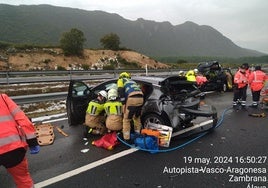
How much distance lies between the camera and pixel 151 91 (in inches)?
273

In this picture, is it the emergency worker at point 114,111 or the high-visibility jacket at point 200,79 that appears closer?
the emergency worker at point 114,111

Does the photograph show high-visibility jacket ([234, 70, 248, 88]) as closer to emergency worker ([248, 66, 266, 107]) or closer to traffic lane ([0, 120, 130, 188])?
emergency worker ([248, 66, 266, 107])

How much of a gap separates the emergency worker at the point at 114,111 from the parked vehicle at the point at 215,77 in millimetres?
10437

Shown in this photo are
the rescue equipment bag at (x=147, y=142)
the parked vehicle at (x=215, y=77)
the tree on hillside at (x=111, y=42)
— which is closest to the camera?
the rescue equipment bag at (x=147, y=142)

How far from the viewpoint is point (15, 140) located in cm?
325

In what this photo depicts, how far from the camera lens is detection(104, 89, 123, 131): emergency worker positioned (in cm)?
663

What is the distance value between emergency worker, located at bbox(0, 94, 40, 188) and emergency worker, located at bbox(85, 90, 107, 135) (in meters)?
3.57

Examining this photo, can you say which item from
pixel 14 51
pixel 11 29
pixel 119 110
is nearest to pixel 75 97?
pixel 119 110

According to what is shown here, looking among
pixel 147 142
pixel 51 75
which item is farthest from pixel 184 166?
pixel 51 75

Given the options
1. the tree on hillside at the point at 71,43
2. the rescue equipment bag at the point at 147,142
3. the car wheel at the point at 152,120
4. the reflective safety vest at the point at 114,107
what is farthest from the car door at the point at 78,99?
the tree on hillside at the point at 71,43

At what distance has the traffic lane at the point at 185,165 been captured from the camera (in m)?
4.54

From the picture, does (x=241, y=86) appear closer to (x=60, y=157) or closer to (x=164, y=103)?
(x=164, y=103)

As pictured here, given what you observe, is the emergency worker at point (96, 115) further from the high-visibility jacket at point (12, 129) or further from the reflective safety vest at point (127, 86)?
the high-visibility jacket at point (12, 129)

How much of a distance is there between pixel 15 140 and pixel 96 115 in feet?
12.6
